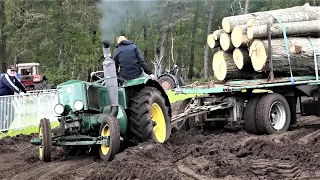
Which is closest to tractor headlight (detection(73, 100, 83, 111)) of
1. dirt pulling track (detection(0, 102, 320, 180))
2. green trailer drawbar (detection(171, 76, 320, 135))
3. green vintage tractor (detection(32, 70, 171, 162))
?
green vintage tractor (detection(32, 70, 171, 162))

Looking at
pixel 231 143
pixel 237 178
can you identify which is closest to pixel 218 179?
pixel 237 178

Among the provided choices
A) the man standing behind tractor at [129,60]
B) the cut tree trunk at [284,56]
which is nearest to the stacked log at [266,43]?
the cut tree trunk at [284,56]

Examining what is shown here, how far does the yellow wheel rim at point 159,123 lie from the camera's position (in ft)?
Result: 25.7

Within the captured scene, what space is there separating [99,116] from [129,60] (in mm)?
1208

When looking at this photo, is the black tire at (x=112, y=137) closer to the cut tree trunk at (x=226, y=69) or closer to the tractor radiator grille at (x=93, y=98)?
the tractor radiator grille at (x=93, y=98)

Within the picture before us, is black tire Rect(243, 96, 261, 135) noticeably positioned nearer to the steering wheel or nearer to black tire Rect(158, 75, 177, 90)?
the steering wheel

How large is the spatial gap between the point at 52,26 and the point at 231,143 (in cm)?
3335

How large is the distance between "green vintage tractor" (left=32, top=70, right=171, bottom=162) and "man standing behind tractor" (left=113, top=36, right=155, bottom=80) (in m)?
0.24

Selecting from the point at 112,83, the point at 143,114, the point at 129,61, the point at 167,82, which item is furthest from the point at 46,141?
the point at 167,82

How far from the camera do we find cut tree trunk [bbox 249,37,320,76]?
31.8 ft

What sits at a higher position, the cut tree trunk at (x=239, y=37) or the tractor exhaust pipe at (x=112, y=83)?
the cut tree trunk at (x=239, y=37)

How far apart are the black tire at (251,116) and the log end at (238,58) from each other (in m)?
1.23

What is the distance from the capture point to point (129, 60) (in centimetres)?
776

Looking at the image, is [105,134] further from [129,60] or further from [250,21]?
[250,21]
